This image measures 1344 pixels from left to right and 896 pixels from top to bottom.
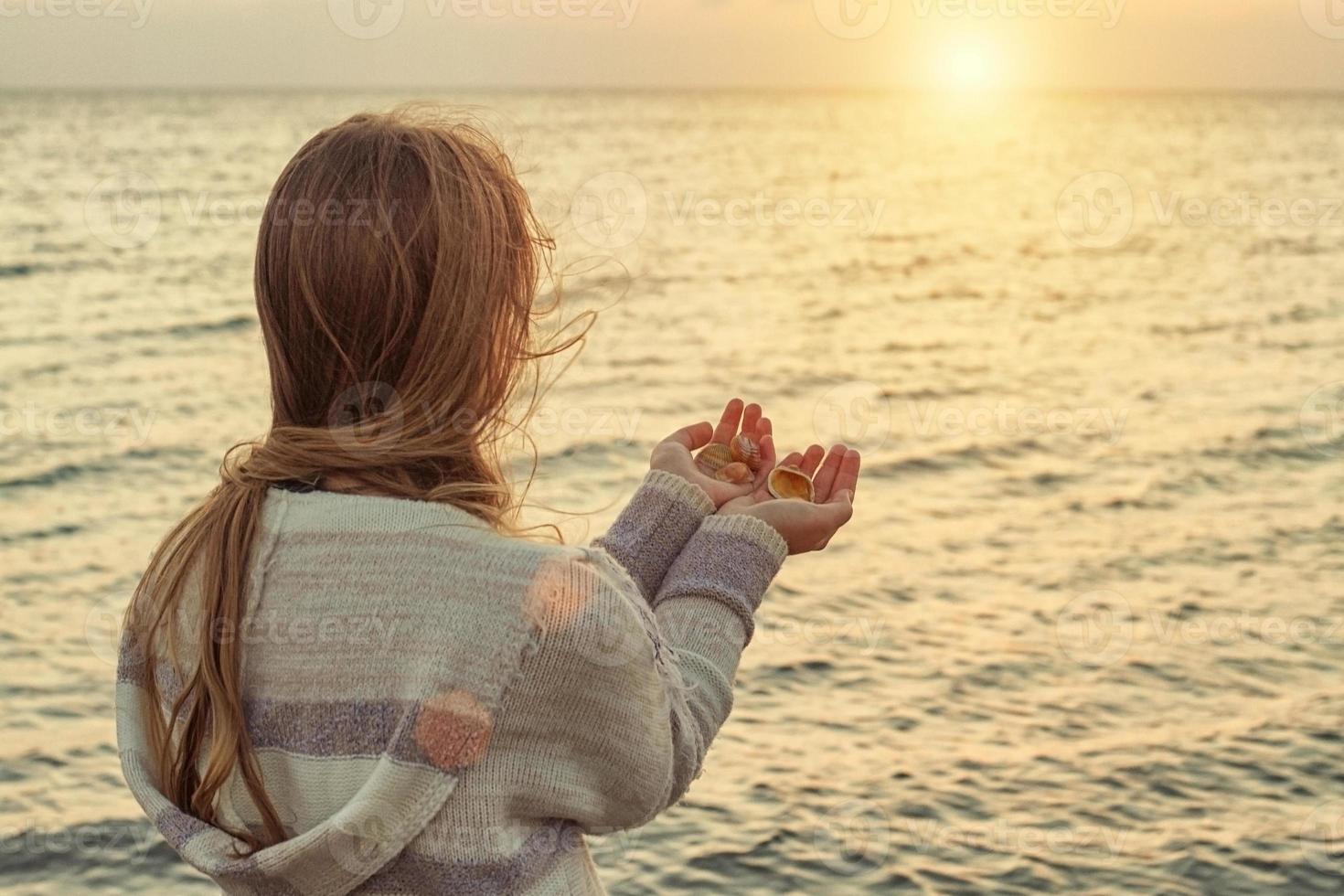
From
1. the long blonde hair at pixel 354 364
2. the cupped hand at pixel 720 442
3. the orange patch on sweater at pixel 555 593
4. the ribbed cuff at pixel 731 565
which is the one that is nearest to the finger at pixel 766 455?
the cupped hand at pixel 720 442

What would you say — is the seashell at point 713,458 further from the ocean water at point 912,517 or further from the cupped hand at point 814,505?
the ocean water at point 912,517

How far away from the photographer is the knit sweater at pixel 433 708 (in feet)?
5.32

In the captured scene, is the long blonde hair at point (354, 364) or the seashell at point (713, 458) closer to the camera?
the long blonde hair at point (354, 364)

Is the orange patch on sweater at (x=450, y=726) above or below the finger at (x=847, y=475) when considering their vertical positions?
below

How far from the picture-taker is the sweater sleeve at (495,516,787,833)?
5.37ft

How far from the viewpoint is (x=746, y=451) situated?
229 centimetres

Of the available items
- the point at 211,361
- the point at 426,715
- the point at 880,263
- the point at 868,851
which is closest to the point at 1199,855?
the point at 868,851

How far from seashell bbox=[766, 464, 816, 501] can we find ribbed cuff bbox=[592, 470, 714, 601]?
156 mm

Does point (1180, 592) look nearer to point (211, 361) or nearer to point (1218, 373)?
point (1218, 373)

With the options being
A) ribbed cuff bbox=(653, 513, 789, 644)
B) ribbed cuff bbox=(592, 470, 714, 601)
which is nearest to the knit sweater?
ribbed cuff bbox=(653, 513, 789, 644)

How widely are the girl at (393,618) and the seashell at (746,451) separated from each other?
0.50 meters

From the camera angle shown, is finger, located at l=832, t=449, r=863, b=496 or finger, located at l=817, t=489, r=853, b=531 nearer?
finger, located at l=817, t=489, r=853, b=531

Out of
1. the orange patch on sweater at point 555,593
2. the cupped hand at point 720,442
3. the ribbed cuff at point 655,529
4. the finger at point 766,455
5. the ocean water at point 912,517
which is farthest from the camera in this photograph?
the ocean water at point 912,517

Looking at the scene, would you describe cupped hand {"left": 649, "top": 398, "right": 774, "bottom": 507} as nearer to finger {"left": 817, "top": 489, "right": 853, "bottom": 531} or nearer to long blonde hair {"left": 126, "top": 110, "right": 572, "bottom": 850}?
finger {"left": 817, "top": 489, "right": 853, "bottom": 531}
